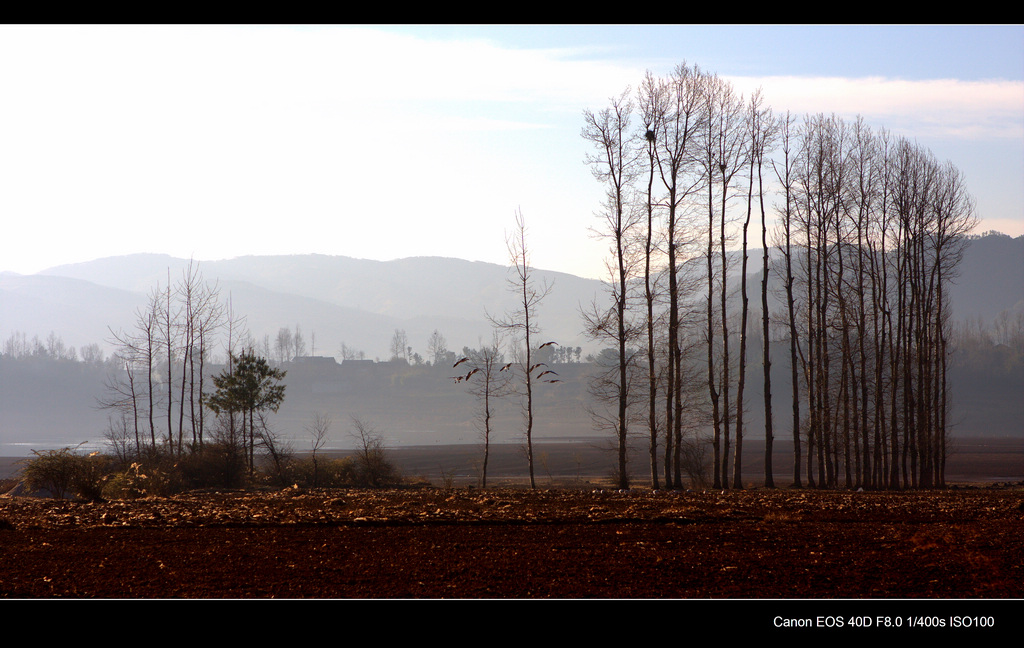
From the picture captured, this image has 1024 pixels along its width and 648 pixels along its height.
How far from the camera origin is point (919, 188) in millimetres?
30594

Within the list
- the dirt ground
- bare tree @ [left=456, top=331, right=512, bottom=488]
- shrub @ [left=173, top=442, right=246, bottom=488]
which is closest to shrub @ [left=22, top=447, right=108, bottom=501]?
the dirt ground

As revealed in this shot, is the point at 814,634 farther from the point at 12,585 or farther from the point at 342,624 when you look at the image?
the point at 12,585

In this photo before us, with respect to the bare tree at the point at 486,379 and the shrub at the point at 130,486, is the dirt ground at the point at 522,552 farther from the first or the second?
the shrub at the point at 130,486

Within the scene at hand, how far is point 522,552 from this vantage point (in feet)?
29.2

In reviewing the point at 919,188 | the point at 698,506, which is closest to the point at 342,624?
the point at 698,506

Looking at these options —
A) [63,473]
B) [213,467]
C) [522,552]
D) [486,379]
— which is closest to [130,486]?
[63,473]

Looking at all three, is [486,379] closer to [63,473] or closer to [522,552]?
[63,473]

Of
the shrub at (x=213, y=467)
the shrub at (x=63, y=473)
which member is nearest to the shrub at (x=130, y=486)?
the shrub at (x=63, y=473)

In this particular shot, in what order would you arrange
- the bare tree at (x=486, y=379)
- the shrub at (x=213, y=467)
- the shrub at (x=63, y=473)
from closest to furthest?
the shrub at (x=63, y=473) → the shrub at (x=213, y=467) → the bare tree at (x=486, y=379)

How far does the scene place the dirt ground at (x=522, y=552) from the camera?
6.96m

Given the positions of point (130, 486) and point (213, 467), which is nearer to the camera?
point (130, 486)

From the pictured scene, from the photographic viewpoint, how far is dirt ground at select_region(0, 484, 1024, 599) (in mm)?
6961

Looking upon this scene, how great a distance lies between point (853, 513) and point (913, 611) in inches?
→ 291

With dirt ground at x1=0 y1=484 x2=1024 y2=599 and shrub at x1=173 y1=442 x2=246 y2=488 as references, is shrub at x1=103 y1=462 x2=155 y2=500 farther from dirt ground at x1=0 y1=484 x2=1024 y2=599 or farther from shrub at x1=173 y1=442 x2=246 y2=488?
dirt ground at x1=0 y1=484 x2=1024 y2=599
